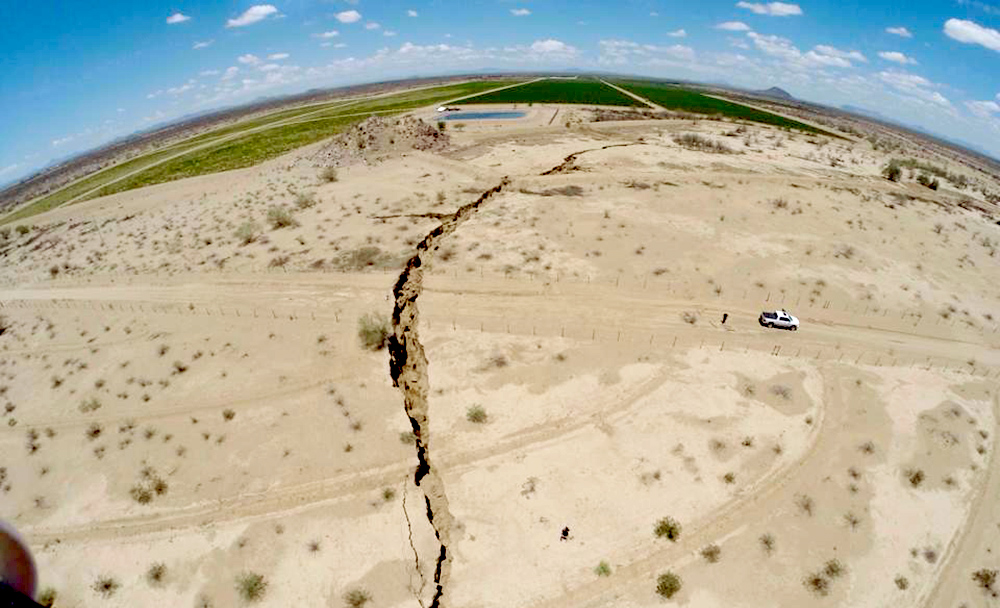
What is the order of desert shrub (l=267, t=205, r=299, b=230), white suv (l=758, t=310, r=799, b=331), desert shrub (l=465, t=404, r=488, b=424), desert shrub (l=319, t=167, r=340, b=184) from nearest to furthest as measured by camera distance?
1. desert shrub (l=465, t=404, r=488, b=424)
2. white suv (l=758, t=310, r=799, b=331)
3. desert shrub (l=267, t=205, r=299, b=230)
4. desert shrub (l=319, t=167, r=340, b=184)

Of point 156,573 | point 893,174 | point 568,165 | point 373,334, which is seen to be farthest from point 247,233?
point 893,174

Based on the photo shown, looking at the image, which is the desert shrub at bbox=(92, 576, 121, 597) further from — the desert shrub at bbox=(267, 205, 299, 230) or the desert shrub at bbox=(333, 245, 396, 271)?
the desert shrub at bbox=(267, 205, 299, 230)

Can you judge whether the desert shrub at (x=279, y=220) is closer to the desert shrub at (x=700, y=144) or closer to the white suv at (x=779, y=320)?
the white suv at (x=779, y=320)

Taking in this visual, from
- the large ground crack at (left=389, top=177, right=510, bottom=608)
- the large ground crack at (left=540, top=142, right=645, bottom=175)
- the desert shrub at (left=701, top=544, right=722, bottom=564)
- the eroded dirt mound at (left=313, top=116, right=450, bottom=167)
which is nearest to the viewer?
the desert shrub at (left=701, top=544, right=722, bottom=564)

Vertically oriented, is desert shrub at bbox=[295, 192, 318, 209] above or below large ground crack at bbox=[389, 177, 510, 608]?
above

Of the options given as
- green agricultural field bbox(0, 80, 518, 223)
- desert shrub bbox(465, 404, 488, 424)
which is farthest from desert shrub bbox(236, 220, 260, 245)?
green agricultural field bbox(0, 80, 518, 223)

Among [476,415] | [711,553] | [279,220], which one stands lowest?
[711,553]

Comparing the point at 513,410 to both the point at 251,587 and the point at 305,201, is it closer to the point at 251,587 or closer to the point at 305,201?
the point at 251,587
